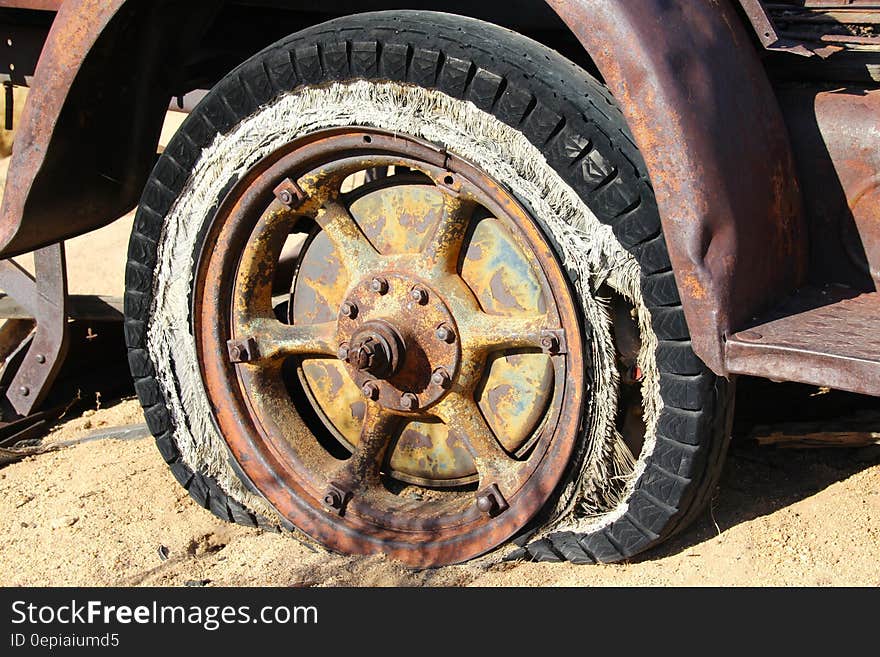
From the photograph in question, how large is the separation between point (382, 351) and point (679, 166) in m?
0.79

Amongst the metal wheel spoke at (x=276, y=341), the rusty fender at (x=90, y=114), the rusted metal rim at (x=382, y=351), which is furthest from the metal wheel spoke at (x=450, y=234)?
the rusty fender at (x=90, y=114)

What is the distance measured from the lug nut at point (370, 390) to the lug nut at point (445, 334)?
0.73 feet

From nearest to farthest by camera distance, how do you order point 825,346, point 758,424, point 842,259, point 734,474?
1. point 825,346
2. point 842,259
3. point 734,474
4. point 758,424

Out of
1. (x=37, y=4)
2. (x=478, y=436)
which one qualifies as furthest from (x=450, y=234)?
(x=37, y=4)

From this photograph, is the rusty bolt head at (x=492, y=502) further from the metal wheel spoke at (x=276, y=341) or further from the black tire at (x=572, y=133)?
the metal wheel spoke at (x=276, y=341)

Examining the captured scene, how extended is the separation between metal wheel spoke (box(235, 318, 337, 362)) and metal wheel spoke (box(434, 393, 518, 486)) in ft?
1.11

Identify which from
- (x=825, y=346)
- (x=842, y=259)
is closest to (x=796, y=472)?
(x=842, y=259)

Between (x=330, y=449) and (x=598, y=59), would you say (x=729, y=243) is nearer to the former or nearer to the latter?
(x=598, y=59)

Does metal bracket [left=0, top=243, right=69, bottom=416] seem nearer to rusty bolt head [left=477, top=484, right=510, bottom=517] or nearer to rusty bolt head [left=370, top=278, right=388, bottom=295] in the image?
rusty bolt head [left=370, top=278, right=388, bottom=295]

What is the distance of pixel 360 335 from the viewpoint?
2.26 metres

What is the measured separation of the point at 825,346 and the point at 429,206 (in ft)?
3.19

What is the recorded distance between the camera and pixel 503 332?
7.11 feet

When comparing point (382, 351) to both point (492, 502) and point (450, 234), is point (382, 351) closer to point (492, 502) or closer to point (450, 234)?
point (450, 234)

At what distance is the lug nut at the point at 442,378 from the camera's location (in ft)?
7.37
